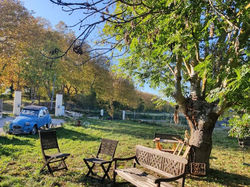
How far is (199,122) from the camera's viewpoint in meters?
6.16

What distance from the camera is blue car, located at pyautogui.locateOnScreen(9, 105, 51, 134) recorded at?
11.2m

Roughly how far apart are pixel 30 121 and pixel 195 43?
10.5m

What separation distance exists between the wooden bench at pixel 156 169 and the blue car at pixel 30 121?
27.6ft

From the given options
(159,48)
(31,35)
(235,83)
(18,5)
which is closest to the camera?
(235,83)

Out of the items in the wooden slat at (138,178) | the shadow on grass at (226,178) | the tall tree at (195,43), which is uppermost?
the tall tree at (195,43)

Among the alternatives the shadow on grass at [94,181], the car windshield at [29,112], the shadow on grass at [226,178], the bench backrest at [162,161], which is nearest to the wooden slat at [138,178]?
the bench backrest at [162,161]

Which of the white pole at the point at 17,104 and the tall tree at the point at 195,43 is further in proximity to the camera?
the white pole at the point at 17,104

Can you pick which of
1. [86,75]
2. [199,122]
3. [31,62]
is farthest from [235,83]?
[86,75]

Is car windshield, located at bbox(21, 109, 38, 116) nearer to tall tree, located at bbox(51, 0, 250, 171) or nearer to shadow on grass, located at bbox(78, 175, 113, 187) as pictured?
tall tree, located at bbox(51, 0, 250, 171)

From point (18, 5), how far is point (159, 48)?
2211 cm

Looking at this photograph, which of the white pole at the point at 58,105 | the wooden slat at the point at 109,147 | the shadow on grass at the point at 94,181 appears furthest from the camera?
the white pole at the point at 58,105

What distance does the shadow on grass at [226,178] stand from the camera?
562 centimetres

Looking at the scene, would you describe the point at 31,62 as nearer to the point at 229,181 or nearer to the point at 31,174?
the point at 31,174

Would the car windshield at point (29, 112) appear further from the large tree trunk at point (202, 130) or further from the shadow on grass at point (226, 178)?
the shadow on grass at point (226, 178)
